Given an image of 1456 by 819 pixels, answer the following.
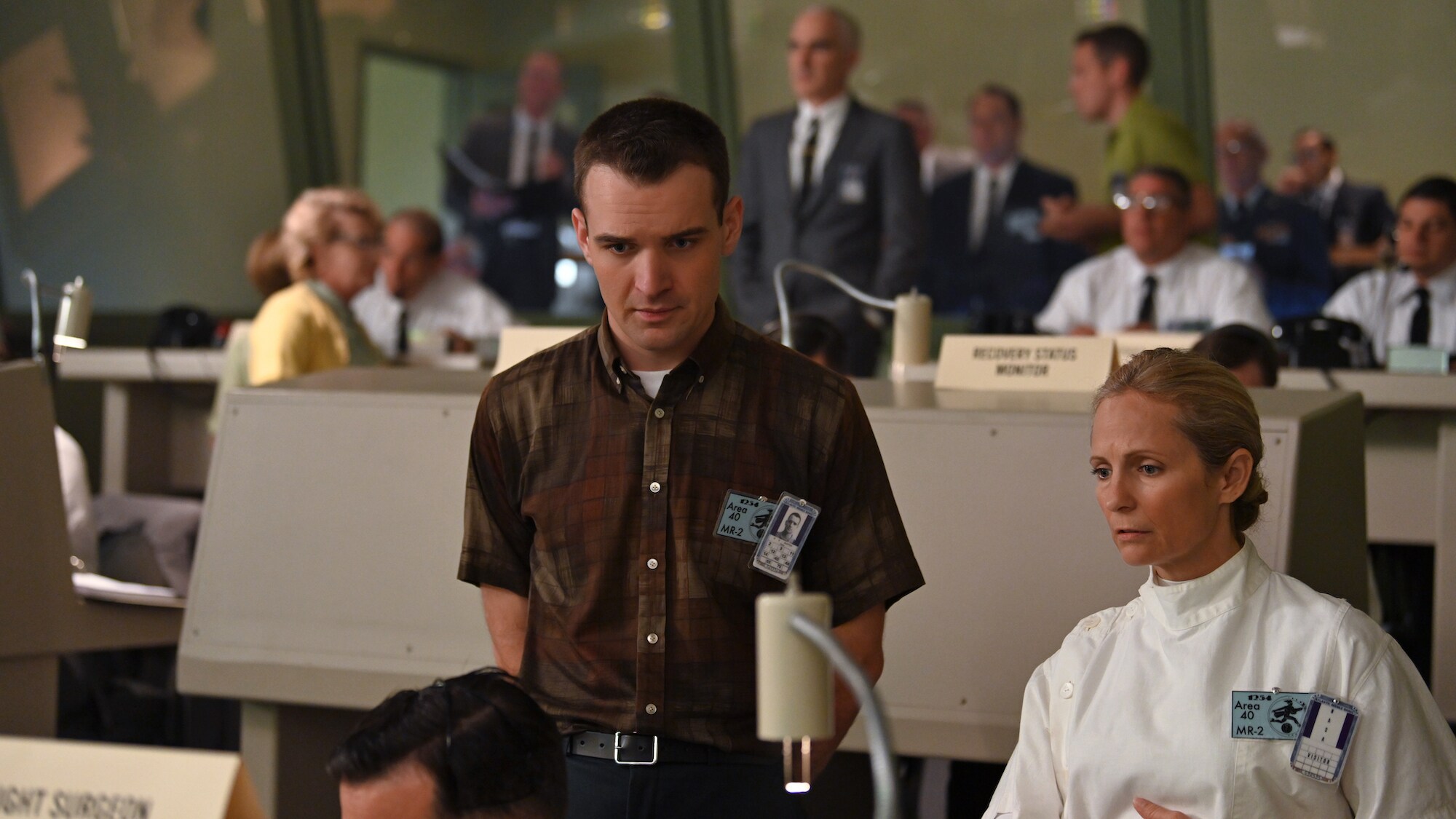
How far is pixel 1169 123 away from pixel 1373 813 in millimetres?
3939

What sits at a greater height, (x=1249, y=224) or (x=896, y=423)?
(x=1249, y=224)

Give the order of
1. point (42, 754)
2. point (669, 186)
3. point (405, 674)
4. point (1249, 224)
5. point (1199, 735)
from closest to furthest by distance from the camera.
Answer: point (42, 754), point (669, 186), point (1199, 735), point (405, 674), point (1249, 224)

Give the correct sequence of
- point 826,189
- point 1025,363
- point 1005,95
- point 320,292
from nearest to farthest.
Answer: point 1025,363
point 320,292
point 826,189
point 1005,95

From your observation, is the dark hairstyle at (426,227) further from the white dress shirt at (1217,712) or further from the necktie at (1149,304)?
the white dress shirt at (1217,712)

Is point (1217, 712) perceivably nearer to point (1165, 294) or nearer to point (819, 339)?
point (819, 339)

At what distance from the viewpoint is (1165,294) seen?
4.95 metres

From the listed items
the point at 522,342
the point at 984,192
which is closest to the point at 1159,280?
the point at 984,192

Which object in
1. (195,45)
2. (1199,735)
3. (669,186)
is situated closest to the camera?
(669,186)

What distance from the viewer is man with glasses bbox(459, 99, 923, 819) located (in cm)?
158

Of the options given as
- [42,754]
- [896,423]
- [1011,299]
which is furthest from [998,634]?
[1011,299]

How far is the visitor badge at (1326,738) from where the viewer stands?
1.56 meters

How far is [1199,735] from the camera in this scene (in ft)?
5.34

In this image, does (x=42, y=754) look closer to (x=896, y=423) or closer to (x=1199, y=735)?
(x=1199, y=735)

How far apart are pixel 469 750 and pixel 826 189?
403 cm
